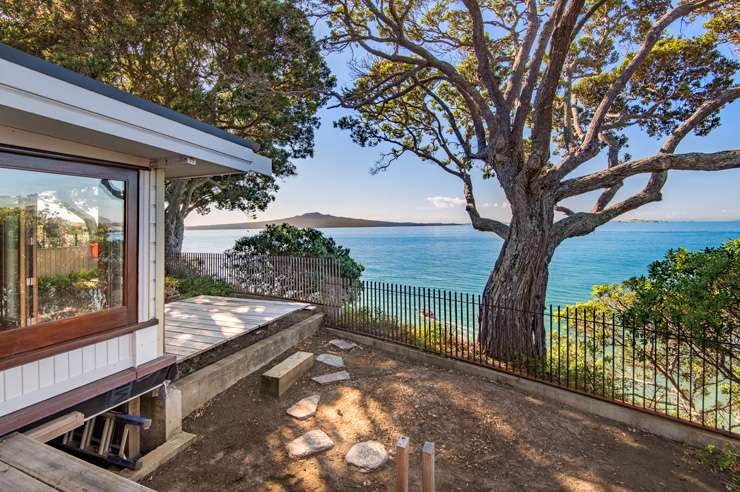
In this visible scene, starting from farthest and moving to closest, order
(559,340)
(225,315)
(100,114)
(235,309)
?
1. (235,309)
2. (225,315)
3. (559,340)
4. (100,114)

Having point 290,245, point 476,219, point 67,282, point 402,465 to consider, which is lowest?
point 402,465

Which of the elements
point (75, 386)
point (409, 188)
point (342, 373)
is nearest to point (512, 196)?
point (342, 373)

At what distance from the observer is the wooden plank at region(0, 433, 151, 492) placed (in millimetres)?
1738

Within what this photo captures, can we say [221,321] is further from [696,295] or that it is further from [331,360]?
[696,295]

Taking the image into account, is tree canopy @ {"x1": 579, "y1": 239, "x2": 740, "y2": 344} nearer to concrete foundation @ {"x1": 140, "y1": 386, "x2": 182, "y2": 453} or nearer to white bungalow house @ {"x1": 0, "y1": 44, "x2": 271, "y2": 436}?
white bungalow house @ {"x1": 0, "y1": 44, "x2": 271, "y2": 436}

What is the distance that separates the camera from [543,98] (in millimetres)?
6082

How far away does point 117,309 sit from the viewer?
3246 mm

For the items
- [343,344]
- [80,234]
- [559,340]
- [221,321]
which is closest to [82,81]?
[80,234]

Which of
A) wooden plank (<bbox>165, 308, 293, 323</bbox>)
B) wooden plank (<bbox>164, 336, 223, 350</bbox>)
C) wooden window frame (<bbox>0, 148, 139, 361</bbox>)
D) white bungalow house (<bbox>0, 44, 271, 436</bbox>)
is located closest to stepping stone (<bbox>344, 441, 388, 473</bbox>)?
white bungalow house (<bbox>0, 44, 271, 436</bbox>)

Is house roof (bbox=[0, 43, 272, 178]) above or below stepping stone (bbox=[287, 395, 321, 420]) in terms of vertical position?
above

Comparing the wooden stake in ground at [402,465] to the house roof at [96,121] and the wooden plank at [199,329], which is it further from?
the wooden plank at [199,329]

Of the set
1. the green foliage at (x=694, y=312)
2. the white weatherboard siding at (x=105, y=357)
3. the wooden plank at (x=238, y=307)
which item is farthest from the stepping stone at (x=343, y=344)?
the green foliage at (x=694, y=312)

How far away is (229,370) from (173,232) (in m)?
11.5

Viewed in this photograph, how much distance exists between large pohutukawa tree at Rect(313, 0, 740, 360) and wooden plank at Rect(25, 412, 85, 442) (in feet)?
17.5
